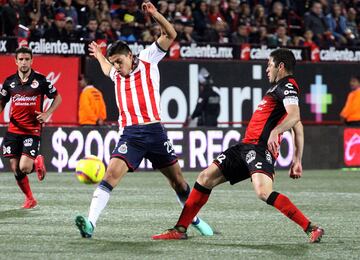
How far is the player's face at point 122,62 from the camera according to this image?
31.1 ft

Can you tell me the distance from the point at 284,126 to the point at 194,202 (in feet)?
4.15

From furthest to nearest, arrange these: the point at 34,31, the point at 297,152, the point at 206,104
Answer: the point at 206,104, the point at 34,31, the point at 297,152

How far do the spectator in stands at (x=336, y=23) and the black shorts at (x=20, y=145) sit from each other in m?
14.4

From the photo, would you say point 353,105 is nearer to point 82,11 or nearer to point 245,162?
point 82,11

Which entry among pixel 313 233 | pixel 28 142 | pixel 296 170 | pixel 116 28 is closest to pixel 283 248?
pixel 313 233

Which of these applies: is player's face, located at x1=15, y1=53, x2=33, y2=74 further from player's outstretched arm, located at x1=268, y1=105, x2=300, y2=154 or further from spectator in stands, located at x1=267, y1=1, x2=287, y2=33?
spectator in stands, located at x1=267, y1=1, x2=287, y2=33

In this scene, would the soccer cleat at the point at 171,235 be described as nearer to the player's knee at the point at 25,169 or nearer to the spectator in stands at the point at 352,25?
the player's knee at the point at 25,169

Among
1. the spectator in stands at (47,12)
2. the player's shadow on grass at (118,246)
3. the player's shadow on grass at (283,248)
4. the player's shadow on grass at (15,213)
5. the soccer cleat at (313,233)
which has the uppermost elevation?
the spectator in stands at (47,12)

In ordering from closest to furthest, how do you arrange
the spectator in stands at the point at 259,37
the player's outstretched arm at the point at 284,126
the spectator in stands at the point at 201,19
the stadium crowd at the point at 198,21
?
the player's outstretched arm at the point at 284,126
the stadium crowd at the point at 198,21
the spectator in stands at the point at 201,19
the spectator in stands at the point at 259,37

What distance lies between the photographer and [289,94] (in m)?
9.03

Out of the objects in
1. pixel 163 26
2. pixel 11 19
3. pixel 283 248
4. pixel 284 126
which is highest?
pixel 11 19

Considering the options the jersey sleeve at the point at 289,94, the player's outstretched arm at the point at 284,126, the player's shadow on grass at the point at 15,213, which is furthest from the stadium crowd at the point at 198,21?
the player's outstretched arm at the point at 284,126

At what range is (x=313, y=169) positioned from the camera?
74.0 feet

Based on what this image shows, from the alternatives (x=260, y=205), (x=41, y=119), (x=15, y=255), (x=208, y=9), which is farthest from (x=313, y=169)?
(x=15, y=255)
